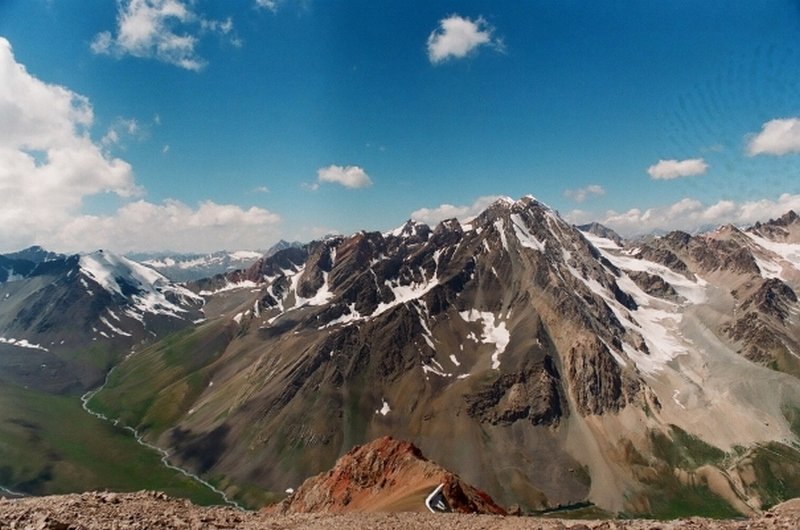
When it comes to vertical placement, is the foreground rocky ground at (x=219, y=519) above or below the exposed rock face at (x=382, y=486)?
above

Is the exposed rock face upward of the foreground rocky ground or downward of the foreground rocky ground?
downward

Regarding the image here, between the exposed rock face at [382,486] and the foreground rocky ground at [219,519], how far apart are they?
915 inches

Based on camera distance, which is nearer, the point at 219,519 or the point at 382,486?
the point at 219,519

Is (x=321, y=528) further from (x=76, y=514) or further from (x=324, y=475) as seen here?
(x=324, y=475)

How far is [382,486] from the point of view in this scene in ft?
243

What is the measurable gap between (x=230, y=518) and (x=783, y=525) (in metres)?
28.4

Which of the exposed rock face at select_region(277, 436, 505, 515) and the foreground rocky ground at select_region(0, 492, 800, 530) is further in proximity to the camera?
the exposed rock face at select_region(277, 436, 505, 515)

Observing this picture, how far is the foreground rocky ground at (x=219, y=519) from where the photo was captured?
22969 millimetres

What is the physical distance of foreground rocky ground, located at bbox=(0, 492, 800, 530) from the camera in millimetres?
22969

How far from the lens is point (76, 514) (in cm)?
2458

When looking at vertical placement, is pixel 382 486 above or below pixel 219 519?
below

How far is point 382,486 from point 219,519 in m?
48.8

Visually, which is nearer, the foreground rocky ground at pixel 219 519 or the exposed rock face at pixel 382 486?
the foreground rocky ground at pixel 219 519

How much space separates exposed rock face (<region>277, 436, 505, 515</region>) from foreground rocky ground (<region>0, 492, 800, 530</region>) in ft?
76.2
